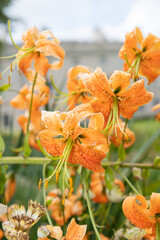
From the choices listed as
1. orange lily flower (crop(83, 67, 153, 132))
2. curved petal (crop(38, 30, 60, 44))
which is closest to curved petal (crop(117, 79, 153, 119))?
orange lily flower (crop(83, 67, 153, 132))

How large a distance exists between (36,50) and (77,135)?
0.47ft

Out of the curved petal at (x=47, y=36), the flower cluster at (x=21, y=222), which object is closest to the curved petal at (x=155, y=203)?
the flower cluster at (x=21, y=222)

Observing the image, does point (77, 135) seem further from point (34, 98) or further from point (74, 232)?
point (34, 98)

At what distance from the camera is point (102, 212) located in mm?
458

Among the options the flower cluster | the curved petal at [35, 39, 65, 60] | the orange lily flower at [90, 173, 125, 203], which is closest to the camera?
the flower cluster

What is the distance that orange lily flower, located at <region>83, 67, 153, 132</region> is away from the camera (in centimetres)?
28

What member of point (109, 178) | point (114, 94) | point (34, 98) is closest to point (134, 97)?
point (114, 94)

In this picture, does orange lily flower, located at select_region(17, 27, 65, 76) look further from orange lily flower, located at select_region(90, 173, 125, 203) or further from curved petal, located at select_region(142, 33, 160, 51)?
orange lily flower, located at select_region(90, 173, 125, 203)

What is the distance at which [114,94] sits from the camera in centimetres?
29

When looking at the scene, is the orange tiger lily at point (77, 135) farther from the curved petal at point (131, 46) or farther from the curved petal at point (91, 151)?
the curved petal at point (131, 46)

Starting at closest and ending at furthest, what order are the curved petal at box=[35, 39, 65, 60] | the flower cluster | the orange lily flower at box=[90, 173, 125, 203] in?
the flower cluster
the curved petal at box=[35, 39, 65, 60]
the orange lily flower at box=[90, 173, 125, 203]

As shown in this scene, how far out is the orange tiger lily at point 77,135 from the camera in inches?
10.3

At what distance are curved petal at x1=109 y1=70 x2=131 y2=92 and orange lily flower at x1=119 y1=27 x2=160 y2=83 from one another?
64 millimetres

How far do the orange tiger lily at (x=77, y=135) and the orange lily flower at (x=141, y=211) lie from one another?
0.04 metres
